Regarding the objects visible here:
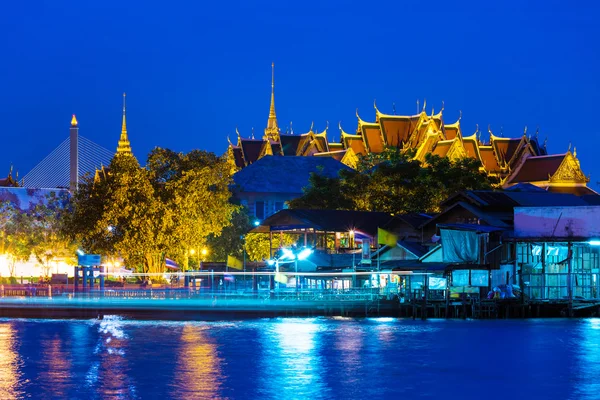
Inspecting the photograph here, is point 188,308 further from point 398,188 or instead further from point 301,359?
point 398,188

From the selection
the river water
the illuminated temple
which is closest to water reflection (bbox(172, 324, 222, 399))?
the river water

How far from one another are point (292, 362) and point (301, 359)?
0.64 metres

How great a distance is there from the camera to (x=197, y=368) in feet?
125

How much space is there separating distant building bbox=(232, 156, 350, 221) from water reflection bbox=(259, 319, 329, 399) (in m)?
28.4

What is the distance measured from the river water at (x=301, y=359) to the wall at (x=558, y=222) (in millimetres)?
3766

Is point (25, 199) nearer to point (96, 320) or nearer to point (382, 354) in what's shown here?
point (96, 320)

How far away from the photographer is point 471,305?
5028 centimetres

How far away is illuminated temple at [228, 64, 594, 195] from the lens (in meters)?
94.4

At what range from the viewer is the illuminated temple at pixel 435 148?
9444cm

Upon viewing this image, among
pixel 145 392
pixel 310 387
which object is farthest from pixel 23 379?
pixel 310 387

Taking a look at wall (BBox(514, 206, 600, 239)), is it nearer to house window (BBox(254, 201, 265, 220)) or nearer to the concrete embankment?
the concrete embankment

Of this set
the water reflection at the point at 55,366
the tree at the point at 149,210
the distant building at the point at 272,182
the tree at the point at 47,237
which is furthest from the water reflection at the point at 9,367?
the distant building at the point at 272,182

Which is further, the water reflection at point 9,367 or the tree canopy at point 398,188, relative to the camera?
the tree canopy at point 398,188

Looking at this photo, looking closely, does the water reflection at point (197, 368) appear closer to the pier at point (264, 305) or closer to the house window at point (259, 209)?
the pier at point (264, 305)
